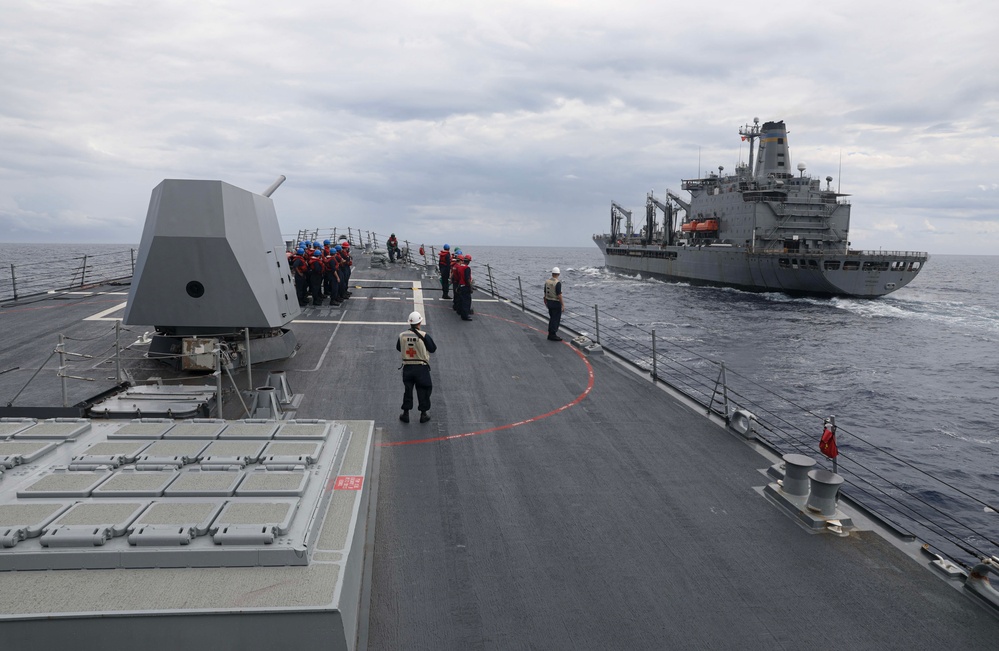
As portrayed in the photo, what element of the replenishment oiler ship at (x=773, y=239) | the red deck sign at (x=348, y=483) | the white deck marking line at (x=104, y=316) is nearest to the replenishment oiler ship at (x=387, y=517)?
the red deck sign at (x=348, y=483)

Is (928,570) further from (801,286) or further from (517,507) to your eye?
(801,286)

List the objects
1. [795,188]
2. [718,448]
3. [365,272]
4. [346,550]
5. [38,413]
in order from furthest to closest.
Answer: [795,188], [365,272], [718,448], [38,413], [346,550]

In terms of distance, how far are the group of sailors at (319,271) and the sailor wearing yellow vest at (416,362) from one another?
9.58 m

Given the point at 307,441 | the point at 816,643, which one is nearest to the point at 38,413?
the point at 307,441

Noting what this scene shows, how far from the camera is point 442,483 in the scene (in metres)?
6.10

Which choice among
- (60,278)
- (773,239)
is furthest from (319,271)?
(773,239)

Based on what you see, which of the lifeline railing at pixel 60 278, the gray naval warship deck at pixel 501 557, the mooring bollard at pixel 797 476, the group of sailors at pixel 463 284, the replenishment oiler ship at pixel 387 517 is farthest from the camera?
the lifeline railing at pixel 60 278

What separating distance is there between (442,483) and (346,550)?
2946mm

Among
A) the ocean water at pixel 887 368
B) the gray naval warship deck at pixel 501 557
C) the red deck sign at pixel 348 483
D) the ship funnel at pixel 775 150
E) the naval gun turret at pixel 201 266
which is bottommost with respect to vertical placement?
the ocean water at pixel 887 368

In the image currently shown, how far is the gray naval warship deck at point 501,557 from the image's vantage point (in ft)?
9.16

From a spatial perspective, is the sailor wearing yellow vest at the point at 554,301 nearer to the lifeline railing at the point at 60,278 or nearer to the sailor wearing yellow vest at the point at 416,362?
the sailor wearing yellow vest at the point at 416,362

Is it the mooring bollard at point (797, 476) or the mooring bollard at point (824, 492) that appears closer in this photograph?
the mooring bollard at point (824, 492)

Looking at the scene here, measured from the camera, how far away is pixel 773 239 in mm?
51719

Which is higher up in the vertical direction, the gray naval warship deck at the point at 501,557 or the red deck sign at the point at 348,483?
the red deck sign at the point at 348,483
